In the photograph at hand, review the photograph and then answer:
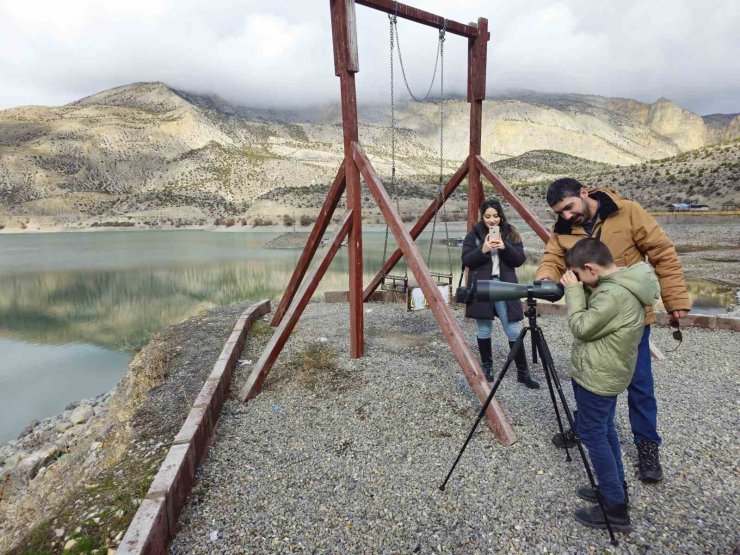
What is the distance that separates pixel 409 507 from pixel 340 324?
456cm

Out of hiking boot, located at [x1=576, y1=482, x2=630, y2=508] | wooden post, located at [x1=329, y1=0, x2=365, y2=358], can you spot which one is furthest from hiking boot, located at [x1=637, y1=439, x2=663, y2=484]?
wooden post, located at [x1=329, y1=0, x2=365, y2=358]

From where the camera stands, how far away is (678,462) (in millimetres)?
3178

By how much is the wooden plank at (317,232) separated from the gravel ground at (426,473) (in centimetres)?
183

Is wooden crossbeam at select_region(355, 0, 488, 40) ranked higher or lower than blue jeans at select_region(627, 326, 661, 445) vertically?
higher

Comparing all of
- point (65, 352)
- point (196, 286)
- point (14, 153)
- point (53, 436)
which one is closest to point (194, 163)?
point (14, 153)

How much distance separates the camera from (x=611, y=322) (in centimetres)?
230

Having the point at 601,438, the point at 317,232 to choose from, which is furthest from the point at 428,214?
the point at 601,438

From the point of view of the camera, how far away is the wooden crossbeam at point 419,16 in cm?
517

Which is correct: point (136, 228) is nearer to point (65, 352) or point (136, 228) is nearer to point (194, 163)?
point (194, 163)

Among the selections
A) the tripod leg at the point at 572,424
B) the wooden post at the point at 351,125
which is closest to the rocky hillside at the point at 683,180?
the wooden post at the point at 351,125

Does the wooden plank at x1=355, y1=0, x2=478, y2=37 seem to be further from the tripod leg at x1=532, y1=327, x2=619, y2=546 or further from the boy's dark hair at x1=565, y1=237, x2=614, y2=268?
the tripod leg at x1=532, y1=327, x2=619, y2=546

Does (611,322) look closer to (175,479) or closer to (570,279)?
(570,279)

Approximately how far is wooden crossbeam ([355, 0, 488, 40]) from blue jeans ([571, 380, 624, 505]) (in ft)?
15.7

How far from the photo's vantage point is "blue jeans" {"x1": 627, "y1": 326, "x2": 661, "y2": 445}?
9.14 ft
